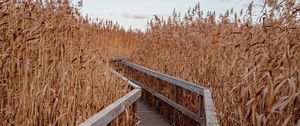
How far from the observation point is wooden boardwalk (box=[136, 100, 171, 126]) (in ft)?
21.8

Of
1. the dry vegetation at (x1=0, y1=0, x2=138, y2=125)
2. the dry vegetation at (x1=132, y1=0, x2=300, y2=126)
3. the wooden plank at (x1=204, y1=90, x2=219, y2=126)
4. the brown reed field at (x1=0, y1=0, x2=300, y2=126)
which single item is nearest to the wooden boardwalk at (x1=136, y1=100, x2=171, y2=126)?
the dry vegetation at (x1=132, y1=0, x2=300, y2=126)

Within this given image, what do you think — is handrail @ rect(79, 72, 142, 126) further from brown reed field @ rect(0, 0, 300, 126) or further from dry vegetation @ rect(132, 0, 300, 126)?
dry vegetation @ rect(132, 0, 300, 126)

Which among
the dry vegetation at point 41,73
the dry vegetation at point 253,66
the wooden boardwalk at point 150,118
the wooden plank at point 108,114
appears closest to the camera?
the dry vegetation at point 253,66

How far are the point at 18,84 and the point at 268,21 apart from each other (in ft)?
6.97

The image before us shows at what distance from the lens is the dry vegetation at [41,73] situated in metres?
3.20

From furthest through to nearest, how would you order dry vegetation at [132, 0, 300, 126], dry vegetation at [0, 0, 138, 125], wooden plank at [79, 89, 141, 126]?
1. dry vegetation at [0, 0, 138, 125]
2. wooden plank at [79, 89, 141, 126]
3. dry vegetation at [132, 0, 300, 126]

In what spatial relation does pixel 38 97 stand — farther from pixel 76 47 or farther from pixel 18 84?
pixel 76 47

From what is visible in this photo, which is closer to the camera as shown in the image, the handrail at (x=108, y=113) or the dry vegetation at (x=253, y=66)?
the dry vegetation at (x=253, y=66)

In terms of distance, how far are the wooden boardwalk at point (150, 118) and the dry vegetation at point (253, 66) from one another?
32.8 inches

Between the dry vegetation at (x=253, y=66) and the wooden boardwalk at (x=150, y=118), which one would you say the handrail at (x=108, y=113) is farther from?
the wooden boardwalk at (x=150, y=118)

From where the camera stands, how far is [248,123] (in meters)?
2.81

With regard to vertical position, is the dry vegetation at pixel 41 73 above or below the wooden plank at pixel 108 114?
above

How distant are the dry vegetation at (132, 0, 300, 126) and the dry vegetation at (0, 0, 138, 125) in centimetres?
134

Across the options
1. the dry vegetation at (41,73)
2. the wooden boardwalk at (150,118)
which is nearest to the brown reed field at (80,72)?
the dry vegetation at (41,73)
